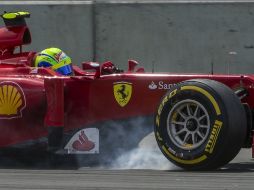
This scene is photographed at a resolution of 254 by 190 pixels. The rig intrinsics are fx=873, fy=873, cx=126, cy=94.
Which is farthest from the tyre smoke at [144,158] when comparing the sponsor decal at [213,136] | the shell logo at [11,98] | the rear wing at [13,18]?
the rear wing at [13,18]

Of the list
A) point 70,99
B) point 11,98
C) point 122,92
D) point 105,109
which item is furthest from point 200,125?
point 11,98

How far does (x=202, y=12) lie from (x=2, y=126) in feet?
16.1

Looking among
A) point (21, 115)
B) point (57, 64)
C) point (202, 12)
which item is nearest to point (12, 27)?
point (57, 64)

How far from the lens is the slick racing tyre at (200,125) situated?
7.52 metres

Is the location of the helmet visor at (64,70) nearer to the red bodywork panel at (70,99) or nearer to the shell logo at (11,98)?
the red bodywork panel at (70,99)

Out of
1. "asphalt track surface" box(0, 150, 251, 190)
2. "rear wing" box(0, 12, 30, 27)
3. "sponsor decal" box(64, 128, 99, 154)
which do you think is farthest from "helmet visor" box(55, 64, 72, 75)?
"asphalt track surface" box(0, 150, 251, 190)

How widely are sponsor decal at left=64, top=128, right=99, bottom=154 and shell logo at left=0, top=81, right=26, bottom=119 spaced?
1.98 ft

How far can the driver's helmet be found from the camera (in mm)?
9234

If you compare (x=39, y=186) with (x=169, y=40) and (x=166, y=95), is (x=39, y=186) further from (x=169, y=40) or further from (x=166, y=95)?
(x=169, y=40)

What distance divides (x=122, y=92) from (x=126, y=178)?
4.31ft

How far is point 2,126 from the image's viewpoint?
345 inches

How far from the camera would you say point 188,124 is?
774 centimetres

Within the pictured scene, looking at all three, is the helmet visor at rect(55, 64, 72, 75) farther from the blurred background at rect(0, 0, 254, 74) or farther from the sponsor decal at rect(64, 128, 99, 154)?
the blurred background at rect(0, 0, 254, 74)

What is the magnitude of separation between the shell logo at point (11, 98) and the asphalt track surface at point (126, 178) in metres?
0.70
